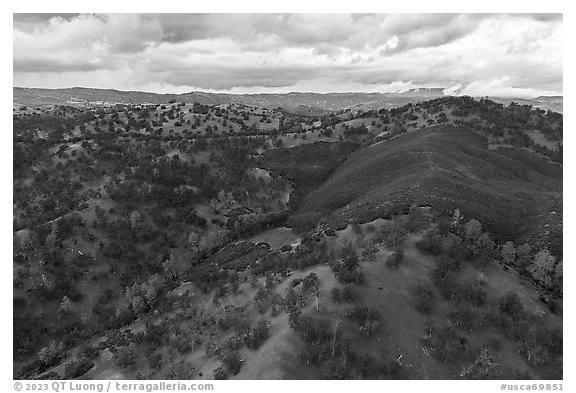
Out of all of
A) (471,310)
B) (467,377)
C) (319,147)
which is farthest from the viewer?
(319,147)

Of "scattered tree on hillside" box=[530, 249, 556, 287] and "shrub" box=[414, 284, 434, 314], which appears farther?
"scattered tree on hillside" box=[530, 249, 556, 287]

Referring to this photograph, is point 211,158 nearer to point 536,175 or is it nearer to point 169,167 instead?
point 169,167

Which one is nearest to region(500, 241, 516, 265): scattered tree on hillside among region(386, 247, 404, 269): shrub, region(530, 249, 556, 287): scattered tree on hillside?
region(530, 249, 556, 287): scattered tree on hillside

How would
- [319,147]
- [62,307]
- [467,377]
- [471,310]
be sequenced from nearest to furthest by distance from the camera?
[467,377], [471,310], [62,307], [319,147]

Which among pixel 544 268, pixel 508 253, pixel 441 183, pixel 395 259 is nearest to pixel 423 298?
pixel 395 259

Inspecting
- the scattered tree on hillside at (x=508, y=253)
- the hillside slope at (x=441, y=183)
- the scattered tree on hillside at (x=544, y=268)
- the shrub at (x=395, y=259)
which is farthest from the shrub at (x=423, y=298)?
the hillside slope at (x=441, y=183)

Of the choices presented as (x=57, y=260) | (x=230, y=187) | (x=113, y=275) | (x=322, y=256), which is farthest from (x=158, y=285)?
(x=230, y=187)

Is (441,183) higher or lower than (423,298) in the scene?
higher

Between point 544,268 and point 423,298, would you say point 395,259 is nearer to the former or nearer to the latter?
point 423,298

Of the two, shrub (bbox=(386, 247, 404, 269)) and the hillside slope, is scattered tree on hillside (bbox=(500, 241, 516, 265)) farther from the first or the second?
shrub (bbox=(386, 247, 404, 269))
